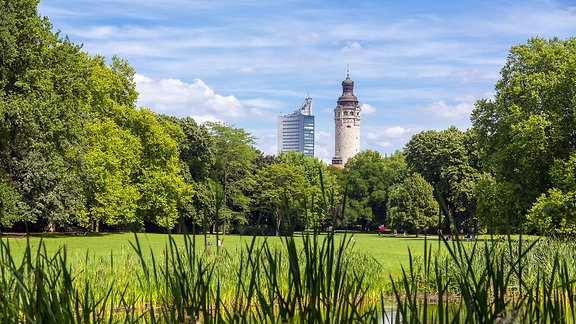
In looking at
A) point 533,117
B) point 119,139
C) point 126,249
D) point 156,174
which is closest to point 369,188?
point 156,174

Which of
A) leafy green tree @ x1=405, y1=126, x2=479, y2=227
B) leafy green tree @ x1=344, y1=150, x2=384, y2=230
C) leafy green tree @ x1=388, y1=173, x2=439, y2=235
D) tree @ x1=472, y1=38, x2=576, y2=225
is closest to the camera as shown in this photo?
tree @ x1=472, y1=38, x2=576, y2=225

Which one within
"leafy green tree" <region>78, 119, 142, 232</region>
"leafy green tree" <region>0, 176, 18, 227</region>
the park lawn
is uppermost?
"leafy green tree" <region>78, 119, 142, 232</region>

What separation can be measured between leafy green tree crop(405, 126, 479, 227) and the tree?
1884 centimetres

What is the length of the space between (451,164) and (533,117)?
28267 millimetres

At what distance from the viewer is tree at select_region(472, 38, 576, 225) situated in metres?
29.4

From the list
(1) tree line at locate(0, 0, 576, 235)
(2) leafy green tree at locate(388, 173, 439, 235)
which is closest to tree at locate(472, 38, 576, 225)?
(1) tree line at locate(0, 0, 576, 235)

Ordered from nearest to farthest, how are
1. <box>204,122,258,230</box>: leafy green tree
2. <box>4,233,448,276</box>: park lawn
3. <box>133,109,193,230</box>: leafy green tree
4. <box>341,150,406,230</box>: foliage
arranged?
<box>4,233,448,276</box>: park lawn, <box>133,109,193,230</box>: leafy green tree, <box>204,122,258,230</box>: leafy green tree, <box>341,150,406,230</box>: foliage

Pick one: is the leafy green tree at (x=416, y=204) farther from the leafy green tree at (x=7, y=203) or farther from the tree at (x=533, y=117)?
the leafy green tree at (x=7, y=203)

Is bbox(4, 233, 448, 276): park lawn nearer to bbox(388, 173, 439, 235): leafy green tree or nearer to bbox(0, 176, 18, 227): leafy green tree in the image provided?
bbox(0, 176, 18, 227): leafy green tree

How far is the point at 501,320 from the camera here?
60.4 inches

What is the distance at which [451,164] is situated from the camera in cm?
5731

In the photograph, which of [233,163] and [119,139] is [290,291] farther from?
[233,163]

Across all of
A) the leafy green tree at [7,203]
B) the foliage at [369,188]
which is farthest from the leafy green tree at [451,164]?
the leafy green tree at [7,203]

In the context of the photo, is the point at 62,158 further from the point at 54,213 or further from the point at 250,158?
the point at 250,158
